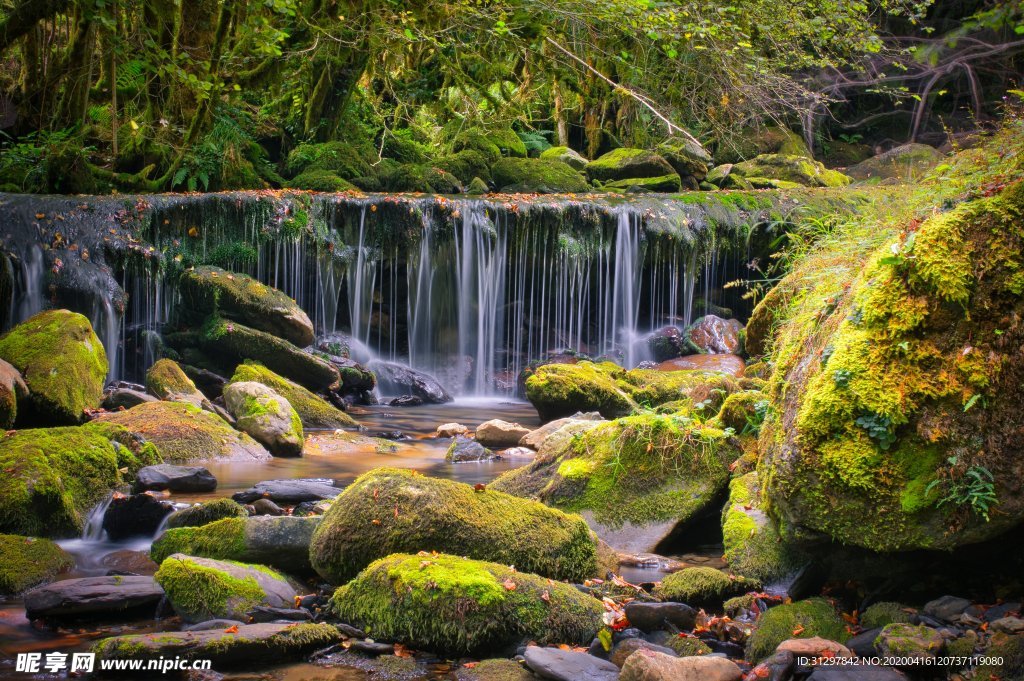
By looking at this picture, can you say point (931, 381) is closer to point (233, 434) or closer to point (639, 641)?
point (639, 641)

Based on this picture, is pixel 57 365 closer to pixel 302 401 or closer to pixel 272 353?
pixel 302 401

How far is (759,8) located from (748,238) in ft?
13.6

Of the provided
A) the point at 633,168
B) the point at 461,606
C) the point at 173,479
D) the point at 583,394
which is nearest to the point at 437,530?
the point at 461,606

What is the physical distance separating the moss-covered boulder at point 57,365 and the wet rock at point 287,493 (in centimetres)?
232

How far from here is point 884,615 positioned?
3590mm

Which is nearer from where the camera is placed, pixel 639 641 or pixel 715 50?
pixel 639 641

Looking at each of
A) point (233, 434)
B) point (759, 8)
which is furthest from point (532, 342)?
point (233, 434)

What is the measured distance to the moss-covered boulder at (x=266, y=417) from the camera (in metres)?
8.51

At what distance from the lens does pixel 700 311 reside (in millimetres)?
16641

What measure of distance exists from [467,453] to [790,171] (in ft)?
46.3

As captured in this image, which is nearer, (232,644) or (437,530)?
(232,644)

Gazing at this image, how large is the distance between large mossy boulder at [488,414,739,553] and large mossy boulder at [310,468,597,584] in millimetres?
666

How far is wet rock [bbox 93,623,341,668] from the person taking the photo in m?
3.37

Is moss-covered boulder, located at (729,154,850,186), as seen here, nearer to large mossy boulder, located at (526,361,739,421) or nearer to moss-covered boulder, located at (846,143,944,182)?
moss-covered boulder, located at (846,143,944,182)
